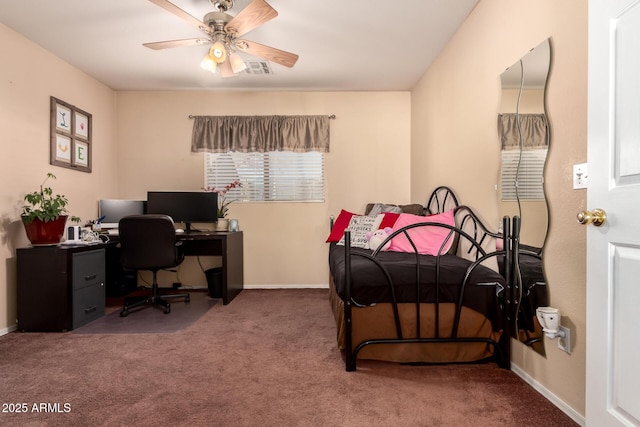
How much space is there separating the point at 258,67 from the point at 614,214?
327 cm

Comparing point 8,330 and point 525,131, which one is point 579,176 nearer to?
point 525,131

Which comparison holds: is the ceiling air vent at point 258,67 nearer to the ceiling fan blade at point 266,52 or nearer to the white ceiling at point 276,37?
the white ceiling at point 276,37

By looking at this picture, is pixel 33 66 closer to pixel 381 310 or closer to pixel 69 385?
pixel 69 385

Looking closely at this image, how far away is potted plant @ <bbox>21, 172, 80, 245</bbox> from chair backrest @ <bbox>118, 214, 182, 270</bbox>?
46cm

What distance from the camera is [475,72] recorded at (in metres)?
2.62

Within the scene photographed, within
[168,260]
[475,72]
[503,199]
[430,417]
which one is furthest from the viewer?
[168,260]

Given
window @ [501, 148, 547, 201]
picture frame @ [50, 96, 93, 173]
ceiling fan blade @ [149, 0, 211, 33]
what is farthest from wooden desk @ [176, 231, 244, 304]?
window @ [501, 148, 547, 201]

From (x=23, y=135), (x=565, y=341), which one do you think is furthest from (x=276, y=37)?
(x=565, y=341)

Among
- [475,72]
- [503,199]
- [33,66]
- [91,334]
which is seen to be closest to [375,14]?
[475,72]

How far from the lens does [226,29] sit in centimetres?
248

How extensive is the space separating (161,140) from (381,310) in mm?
A: 3522

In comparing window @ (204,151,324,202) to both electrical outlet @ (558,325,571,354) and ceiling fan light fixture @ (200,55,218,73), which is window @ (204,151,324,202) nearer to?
ceiling fan light fixture @ (200,55,218,73)

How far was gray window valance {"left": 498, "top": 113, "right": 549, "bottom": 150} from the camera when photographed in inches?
70.6

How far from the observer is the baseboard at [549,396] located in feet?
5.10
